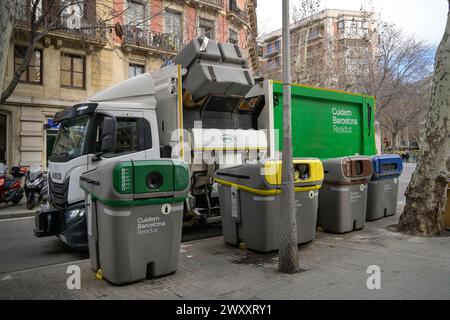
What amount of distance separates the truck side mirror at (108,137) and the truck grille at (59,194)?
0.82 m

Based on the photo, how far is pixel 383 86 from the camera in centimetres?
2555

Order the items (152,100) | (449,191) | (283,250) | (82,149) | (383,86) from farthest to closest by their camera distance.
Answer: (383,86) → (449,191) → (152,100) → (82,149) → (283,250)

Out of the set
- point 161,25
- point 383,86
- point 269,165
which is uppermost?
point 161,25

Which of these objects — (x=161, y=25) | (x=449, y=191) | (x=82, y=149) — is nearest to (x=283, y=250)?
(x=82, y=149)

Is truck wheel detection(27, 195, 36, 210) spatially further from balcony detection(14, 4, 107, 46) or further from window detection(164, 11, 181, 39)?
window detection(164, 11, 181, 39)

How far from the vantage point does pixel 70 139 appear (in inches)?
251

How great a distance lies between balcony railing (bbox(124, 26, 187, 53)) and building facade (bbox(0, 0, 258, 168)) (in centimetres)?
5

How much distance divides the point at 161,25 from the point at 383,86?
1546 cm

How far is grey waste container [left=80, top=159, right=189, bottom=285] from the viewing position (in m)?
4.18

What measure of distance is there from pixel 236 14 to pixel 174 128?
1678cm

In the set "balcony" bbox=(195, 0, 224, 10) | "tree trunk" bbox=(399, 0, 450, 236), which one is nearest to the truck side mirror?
"tree trunk" bbox=(399, 0, 450, 236)

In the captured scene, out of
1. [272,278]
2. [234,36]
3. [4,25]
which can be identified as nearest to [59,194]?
[4,25]

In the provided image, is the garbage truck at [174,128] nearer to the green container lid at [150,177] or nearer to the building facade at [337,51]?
the green container lid at [150,177]

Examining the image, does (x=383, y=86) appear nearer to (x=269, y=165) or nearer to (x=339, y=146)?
(x=339, y=146)
